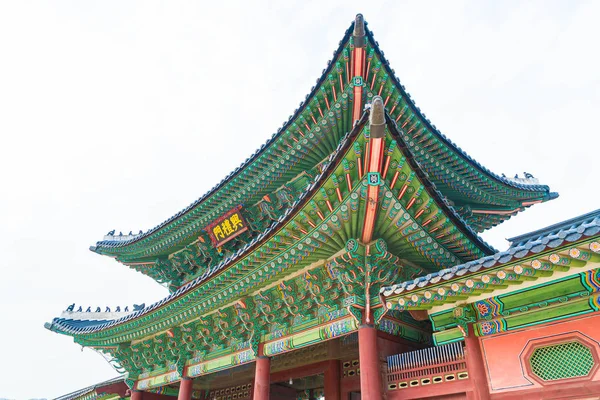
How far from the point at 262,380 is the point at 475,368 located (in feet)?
16.8

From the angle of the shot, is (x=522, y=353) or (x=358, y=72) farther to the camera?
(x=358, y=72)

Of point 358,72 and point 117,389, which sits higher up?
point 358,72

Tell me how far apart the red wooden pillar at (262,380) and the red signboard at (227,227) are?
18.6 ft

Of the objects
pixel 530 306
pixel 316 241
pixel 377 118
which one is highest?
pixel 377 118

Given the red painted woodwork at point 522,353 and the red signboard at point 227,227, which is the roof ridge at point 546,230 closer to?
the red painted woodwork at point 522,353

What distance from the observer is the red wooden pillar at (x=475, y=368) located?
6.47 metres

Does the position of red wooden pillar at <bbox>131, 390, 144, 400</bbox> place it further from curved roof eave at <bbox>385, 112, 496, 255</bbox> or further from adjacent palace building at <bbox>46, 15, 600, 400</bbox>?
curved roof eave at <bbox>385, 112, 496, 255</bbox>

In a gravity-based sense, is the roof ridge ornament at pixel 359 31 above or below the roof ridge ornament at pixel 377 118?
above

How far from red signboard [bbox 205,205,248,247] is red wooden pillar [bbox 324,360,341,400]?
19.9ft

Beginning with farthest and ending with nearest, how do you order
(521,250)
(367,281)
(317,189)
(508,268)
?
(367,281) → (317,189) → (508,268) → (521,250)

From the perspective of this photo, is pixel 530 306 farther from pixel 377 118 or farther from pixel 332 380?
pixel 332 380

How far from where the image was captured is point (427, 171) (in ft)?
40.2

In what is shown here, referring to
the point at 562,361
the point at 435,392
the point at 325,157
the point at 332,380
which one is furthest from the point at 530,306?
the point at 325,157

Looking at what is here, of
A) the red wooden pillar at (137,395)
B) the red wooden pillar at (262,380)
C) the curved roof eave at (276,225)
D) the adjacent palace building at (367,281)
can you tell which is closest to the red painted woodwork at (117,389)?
the adjacent palace building at (367,281)
